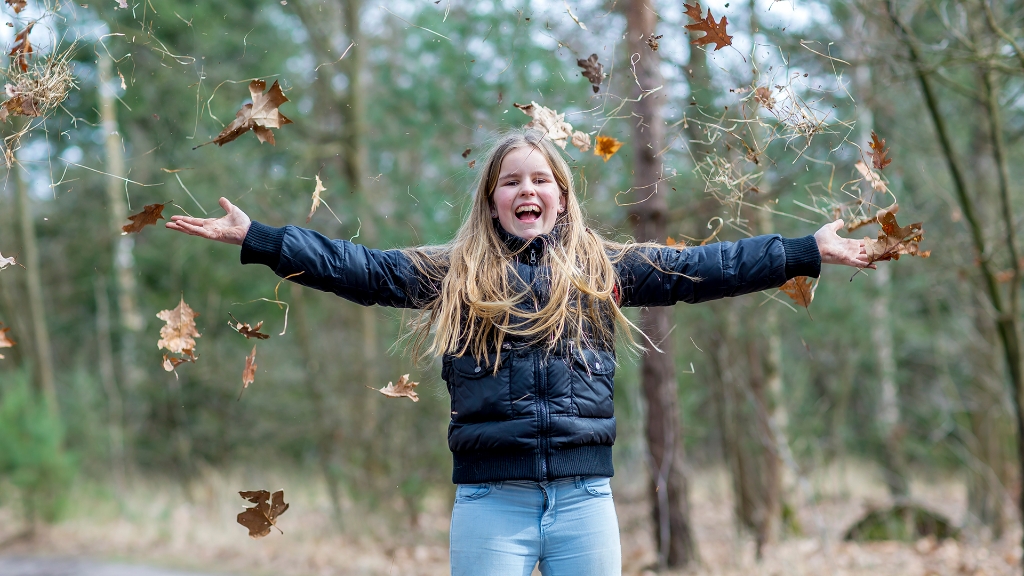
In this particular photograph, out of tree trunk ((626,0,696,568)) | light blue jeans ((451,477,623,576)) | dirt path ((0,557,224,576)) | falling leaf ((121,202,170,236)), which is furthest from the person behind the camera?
dirt path ((0,557,224,576))

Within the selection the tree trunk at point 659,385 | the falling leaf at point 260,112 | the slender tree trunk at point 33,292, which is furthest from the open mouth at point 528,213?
the slender tree trunk at point 33,292

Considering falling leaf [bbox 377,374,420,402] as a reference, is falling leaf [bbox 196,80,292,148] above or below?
above

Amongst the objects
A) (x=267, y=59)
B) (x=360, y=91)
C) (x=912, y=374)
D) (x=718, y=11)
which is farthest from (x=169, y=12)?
(x=912, y=374)

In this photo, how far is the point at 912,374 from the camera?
15188mm

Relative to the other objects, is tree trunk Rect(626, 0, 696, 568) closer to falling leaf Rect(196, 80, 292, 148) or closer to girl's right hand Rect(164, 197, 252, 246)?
falling leaf Rect(196, 80, 292, 148)

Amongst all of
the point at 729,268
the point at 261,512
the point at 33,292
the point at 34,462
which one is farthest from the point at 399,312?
the point at 33,292

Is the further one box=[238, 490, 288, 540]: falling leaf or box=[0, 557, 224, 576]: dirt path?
box=[0, 557, 224, 576]: dirt path

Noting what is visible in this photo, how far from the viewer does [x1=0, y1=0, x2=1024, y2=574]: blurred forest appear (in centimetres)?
670

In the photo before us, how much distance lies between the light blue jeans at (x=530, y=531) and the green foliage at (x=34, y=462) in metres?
8.85

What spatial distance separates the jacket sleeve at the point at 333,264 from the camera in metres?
2.61

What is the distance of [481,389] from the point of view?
8.45 ft

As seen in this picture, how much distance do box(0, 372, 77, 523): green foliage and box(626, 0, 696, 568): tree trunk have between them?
6.94m

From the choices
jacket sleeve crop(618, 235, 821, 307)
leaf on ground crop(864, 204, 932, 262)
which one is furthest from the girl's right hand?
leaf on ground crop(864, 204, 932, 262)

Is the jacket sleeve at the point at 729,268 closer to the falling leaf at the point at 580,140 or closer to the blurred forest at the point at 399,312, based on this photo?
the falling leaf at the point at 580,140
